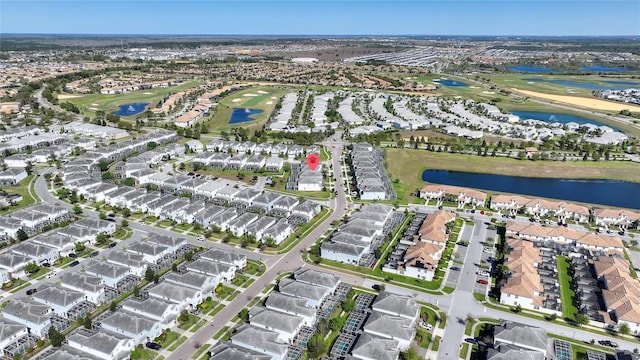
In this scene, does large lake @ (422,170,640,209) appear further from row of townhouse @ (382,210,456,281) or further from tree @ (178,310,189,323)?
tree @ (178,310,189,323)

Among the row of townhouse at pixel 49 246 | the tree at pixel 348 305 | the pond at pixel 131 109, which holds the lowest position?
the tree at pixel 348 305

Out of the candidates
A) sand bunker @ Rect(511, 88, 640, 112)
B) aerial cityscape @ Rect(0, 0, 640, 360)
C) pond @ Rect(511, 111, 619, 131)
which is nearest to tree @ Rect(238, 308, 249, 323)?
aerial cityscape @ Rect(0, 0, 640, 360)

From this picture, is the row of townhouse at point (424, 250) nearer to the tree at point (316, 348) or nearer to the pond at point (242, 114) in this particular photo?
the tree at point (316, 348)

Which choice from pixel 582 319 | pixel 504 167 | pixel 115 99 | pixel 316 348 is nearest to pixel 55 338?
pixel 316 348

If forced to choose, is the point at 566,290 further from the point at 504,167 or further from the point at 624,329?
the point at 504,167

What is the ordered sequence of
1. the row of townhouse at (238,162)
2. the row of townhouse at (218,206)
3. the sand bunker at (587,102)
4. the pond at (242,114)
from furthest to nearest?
the sand bunker at (587,102) → the pond at (242,114) → the row of townhouse at (238,162) → the row of townhouse at (218,206)

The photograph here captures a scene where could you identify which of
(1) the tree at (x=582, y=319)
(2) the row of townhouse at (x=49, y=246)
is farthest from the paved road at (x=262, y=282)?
(2) the row of townhouse at (x=49, y=246)
